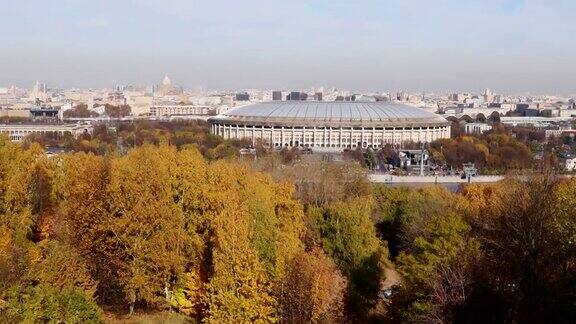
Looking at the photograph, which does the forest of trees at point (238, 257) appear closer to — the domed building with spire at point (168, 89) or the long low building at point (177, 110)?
the long low building at point (177, 110)

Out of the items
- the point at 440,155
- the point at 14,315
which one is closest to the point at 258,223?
the point at 14,315

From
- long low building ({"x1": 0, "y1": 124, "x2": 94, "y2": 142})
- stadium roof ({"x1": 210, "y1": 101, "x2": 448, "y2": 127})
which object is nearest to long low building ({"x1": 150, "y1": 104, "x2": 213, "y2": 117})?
long low building ({"x1": 0, "y1": 124, "x2": 94, "y2": 142})

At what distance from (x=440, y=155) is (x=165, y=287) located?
33123mm

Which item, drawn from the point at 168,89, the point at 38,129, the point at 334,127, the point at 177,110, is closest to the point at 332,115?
the point at 334,127

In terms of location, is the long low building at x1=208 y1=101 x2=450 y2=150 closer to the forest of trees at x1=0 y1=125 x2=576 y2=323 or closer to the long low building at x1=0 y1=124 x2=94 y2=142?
the long low building at x1=0 y1=124 x2=94 y2=142

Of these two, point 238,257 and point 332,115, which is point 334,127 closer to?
point 332,115

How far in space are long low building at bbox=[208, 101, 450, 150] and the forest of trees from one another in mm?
38235

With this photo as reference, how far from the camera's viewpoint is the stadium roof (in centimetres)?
5356

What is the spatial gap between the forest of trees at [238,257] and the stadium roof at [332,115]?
39.4 meters

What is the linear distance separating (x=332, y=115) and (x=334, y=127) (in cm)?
170

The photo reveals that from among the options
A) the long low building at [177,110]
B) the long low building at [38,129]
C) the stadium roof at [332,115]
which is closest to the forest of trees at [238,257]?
the stadium roof at [332,115]

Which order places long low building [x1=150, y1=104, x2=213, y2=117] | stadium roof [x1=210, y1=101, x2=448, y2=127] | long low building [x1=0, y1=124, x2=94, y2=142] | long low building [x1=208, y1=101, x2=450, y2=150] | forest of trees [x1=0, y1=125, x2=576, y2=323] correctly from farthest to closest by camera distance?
long low building [x1=150, y1=104, x2=213, y2=117] < long low building [x1=0, y1=124, x2=94, y2=142] < stadium roof [x1=210, y1=101, x2=448, y2=127] < long low building [x1=208, y1=101, x2=450, y2=150] < forest of trees [x1=0, y1=125, x2=576, y2=323]

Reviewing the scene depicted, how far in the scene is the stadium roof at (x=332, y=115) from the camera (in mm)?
53562

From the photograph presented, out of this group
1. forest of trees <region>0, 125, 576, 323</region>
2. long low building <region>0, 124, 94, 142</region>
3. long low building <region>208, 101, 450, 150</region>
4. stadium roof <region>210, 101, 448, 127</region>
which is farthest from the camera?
long low building <region>0, 124, 94, 142</region>
